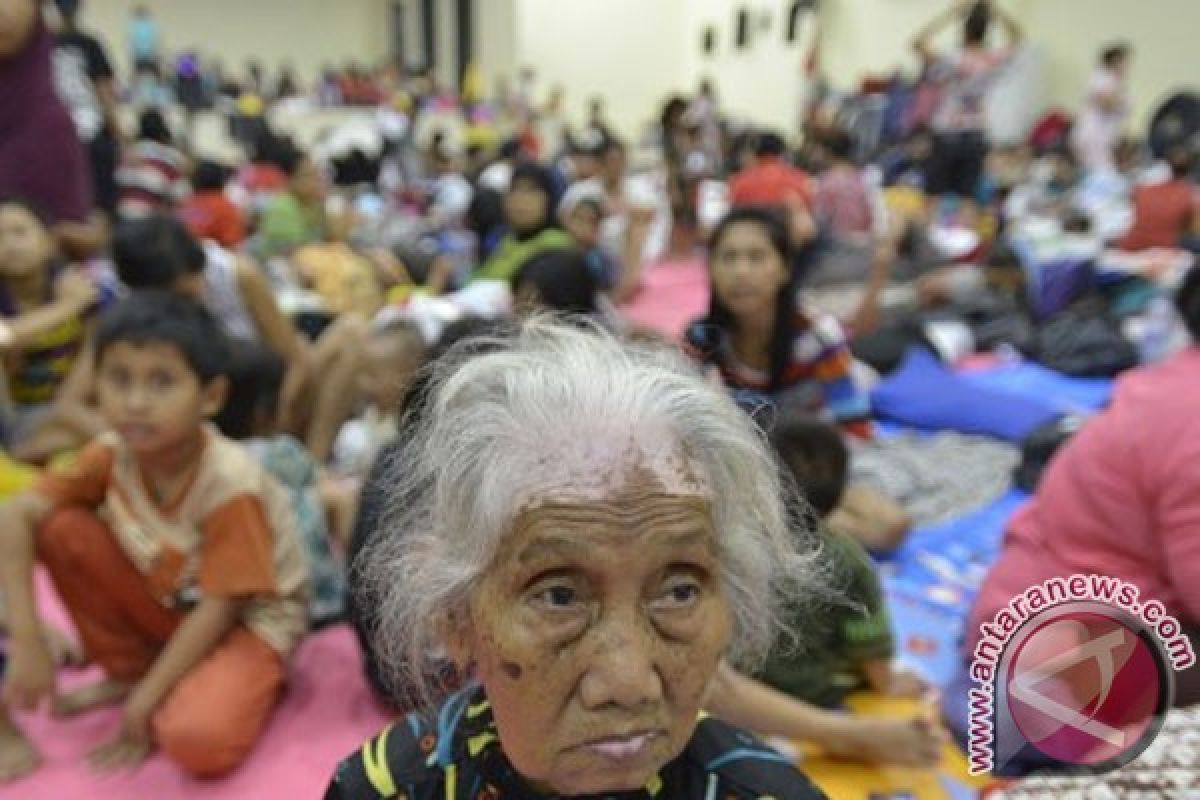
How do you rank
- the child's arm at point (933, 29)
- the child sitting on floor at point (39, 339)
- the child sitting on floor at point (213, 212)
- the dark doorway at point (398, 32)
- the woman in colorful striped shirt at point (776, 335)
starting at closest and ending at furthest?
the woman in colorful striped shirt at point (776, 335)
the child sitting on floor at point (39, 339)
the child sitting on floor at point (213, 212)
the child's arm at point (933, 29)
the dark doorway at point (398, 32)

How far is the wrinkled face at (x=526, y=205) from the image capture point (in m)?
4.37

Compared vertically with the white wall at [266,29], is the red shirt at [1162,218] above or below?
below

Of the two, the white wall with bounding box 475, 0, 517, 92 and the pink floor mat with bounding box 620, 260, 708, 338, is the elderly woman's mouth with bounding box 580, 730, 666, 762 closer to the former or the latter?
the pink floor mat with bounding box 620, 260, 708, 338

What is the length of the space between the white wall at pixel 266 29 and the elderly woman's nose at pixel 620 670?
59.9 ft

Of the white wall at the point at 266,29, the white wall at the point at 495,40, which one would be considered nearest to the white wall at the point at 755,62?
the white wall at the point at 495,40

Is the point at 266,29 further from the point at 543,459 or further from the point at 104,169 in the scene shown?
the point at 543,459

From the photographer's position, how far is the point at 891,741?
73.5 inches

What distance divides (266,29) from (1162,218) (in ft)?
54.4

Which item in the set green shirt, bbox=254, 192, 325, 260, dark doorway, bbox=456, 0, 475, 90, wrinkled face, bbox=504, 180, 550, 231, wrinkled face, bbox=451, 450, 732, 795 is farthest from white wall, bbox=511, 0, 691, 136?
wrinkled face, bbox=451, 450, 732, 795

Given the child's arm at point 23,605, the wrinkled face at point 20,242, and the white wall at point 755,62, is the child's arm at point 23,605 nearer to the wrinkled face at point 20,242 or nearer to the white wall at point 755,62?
the wrinkled face at point 20,242

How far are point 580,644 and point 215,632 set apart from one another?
144 cm

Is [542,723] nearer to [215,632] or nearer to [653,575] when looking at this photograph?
[653,575]

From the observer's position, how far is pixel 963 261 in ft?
19.7

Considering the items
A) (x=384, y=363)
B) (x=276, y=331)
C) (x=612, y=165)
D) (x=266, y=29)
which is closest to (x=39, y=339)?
(x=276, y=331)
